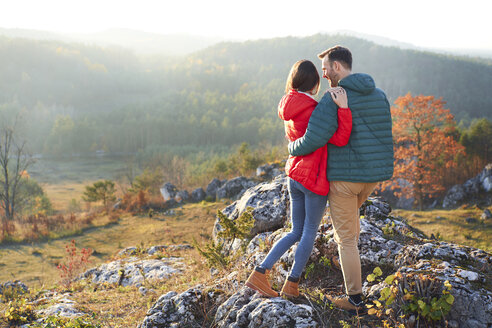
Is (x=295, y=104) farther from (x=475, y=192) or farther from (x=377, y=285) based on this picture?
(x=475, y=192)

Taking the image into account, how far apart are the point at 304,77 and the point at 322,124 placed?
1.41 ft

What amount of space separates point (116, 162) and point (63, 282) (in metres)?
62.9

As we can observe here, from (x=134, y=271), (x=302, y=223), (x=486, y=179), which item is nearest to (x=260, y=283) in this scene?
(x=302, y=223)

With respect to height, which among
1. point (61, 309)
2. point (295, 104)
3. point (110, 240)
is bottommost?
point (110, 240)

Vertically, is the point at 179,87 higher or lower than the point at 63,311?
higher

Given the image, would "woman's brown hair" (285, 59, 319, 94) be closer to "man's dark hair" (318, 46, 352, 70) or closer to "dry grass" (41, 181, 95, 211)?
"man's dark hair" (318, 46, 352, 70)

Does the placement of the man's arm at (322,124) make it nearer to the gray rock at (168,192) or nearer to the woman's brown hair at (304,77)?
the woman's brown hair at (304,77)

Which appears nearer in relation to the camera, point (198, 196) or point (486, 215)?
point (486, 215)

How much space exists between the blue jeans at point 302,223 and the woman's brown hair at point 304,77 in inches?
29.6

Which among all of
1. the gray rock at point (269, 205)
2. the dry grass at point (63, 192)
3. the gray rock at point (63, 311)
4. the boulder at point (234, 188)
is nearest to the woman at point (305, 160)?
the gray rock at point (269, 205)

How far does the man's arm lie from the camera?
2271mm

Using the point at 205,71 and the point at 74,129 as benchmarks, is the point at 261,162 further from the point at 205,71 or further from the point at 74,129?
the point at 205,71

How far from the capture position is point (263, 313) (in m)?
2.59

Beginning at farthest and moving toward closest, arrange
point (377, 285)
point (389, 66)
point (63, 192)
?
point (389, 66) < point (63, 192) < point (377, 285)
